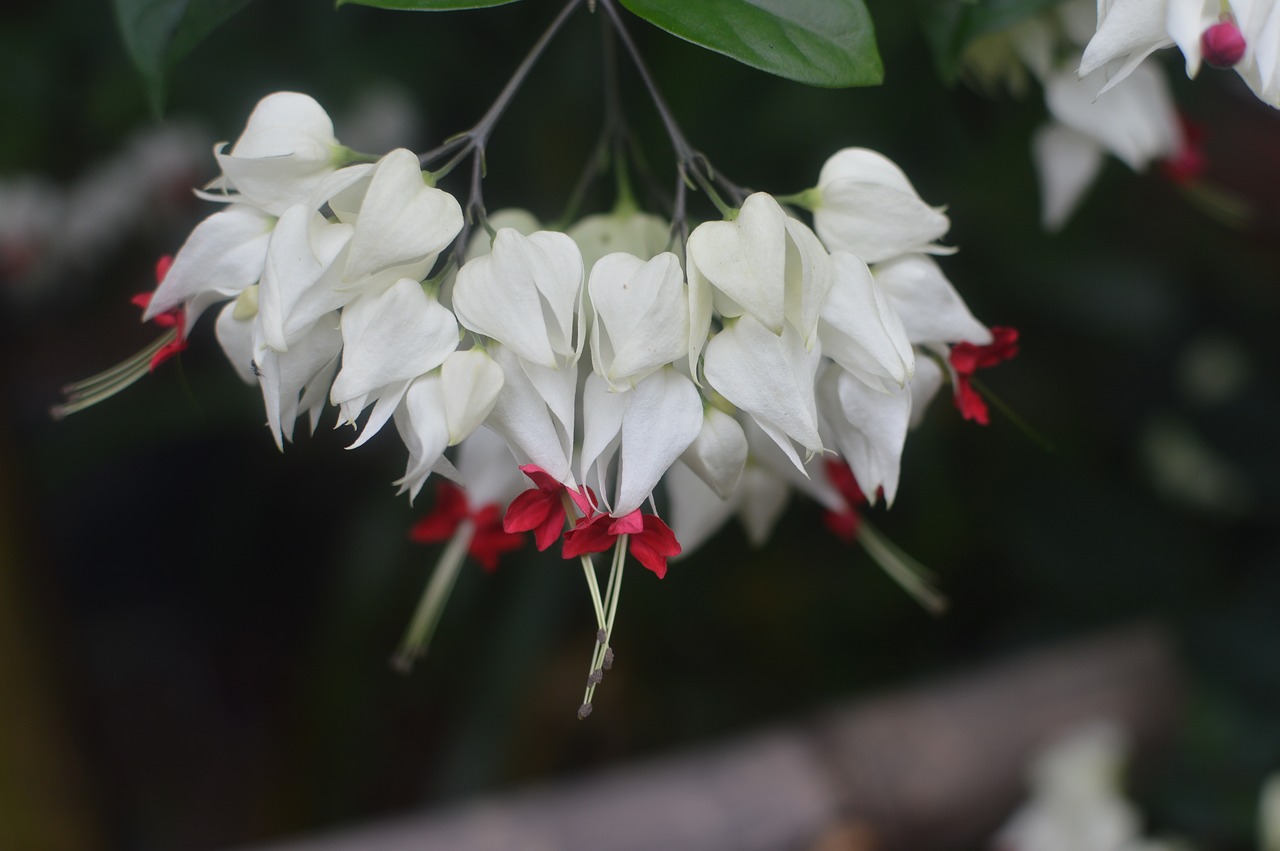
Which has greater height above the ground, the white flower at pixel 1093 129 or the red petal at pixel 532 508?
the white flower at pixel 1093 129

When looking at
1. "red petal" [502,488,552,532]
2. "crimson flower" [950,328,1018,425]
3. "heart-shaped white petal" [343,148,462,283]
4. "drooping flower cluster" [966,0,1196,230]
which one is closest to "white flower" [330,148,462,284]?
"heart-shaped white petal" [343,148,462,283]

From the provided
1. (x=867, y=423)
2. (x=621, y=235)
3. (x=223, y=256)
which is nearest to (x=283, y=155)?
(x=223, y=256)

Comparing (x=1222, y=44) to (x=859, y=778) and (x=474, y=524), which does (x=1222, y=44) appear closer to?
(x=474, y=524)

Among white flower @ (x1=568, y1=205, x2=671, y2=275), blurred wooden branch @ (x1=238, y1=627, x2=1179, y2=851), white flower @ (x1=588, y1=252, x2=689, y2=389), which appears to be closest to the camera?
white flower @ (x1=588, y1=252, x2=689, y2=389)

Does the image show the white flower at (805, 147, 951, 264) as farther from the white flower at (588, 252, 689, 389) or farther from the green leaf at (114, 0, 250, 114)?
the green leaf at (114, 0, 250, 114)

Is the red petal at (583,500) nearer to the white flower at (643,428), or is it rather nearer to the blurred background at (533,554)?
the white flower at (643,428)

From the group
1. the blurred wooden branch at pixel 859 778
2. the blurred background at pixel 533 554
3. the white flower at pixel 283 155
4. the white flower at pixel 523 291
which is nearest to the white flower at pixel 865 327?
the white flower at pixel 523 291
